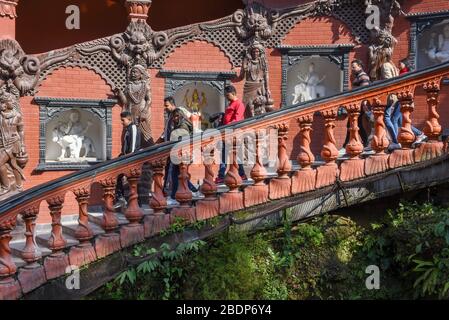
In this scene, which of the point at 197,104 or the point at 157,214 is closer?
the point at 157,214

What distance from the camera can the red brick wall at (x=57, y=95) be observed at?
35.8 ft

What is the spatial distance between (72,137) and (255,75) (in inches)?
142

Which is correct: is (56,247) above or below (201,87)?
below

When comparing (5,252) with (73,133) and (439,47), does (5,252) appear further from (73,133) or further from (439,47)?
Answer: (439,47)

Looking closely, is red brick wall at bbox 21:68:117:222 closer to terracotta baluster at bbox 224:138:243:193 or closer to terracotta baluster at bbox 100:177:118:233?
terracotta baluster at bbox 100:177:118:233

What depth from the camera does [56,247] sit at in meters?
6.96

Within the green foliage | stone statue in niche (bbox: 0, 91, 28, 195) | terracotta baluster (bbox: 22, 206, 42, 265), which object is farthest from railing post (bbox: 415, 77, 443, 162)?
stone statue in niche (bbox: 0, 91, 28, 195)

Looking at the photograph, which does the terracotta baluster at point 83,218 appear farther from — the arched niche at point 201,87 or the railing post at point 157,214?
the arched niche at point 201,87

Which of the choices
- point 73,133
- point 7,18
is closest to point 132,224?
point 73,133

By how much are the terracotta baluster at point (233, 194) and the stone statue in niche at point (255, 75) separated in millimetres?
4730

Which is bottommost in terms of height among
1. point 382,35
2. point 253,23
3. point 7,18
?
point 382,35

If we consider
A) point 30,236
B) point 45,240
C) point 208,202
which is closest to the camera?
point 30,236

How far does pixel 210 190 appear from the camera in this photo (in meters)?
7.18
